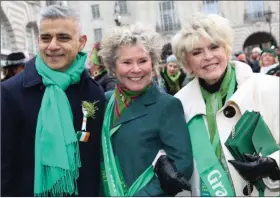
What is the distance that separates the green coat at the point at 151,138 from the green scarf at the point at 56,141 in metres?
0.31

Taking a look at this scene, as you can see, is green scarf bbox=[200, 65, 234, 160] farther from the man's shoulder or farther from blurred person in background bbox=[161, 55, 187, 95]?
blurred person in background bbox=[161, 55, 187, 95]

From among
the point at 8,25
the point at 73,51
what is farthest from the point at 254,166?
the point at 8,25

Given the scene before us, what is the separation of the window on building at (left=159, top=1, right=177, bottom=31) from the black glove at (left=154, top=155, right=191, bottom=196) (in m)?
38.1

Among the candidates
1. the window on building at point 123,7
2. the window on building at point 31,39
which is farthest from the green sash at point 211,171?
the window on building at point 123,7

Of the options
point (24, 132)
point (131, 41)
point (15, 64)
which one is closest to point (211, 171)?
point (131, 41)

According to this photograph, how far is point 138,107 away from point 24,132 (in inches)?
29.4

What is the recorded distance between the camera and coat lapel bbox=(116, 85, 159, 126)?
103 inches

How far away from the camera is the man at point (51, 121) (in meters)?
2.47

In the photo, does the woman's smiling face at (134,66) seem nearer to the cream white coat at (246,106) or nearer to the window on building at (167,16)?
the cream white coat at (246,106)

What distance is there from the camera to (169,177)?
7.72ft

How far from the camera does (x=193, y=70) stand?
2.84m

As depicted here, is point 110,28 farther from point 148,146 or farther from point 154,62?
point 148,146

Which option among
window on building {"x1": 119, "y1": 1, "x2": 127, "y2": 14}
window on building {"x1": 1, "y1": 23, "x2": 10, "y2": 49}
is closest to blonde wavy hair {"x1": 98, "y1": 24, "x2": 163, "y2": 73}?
window on building {"x1": 1, "y1": 23, "x2": 10, "y2": 49}

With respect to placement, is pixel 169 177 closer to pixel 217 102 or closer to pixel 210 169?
pixel 210 169
